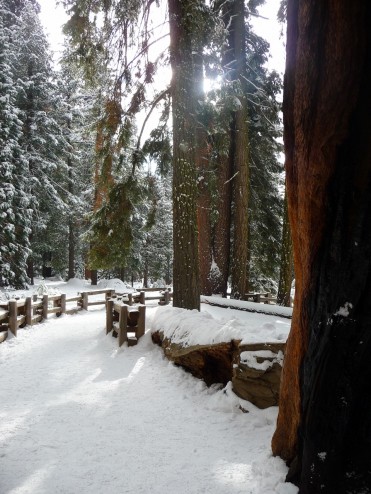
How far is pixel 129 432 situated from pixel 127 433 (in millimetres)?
37

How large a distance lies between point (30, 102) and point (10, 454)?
978 inches

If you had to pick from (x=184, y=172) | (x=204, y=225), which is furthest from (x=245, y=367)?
(x=204, y=225)

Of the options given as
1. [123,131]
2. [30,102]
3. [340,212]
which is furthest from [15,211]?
[340,212]

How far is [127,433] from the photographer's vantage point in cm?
428

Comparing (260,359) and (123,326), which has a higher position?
(260,359)

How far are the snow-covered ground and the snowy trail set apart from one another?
1 cm

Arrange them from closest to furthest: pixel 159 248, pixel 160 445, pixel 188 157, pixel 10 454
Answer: pixel 10 454
pixel 160 445
pixel 188 157
pixel 159 248

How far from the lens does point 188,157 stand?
7777 mm

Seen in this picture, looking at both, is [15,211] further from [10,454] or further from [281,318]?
[10,454]

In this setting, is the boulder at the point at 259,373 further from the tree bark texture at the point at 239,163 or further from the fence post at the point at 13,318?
the tree bark texture at the point at 239,163

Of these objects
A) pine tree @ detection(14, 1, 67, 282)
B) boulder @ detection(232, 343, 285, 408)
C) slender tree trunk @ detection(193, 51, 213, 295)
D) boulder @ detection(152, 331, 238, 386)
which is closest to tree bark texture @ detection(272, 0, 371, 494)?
boulder @ detection(232, 343, 285, 408)

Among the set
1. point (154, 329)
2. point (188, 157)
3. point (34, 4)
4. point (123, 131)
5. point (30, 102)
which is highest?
point (34, 4)

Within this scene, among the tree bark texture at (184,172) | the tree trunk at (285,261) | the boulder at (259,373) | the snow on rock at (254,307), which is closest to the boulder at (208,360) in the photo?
the boulder at (259,373)

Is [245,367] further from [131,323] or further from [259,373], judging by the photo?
[131,323]
